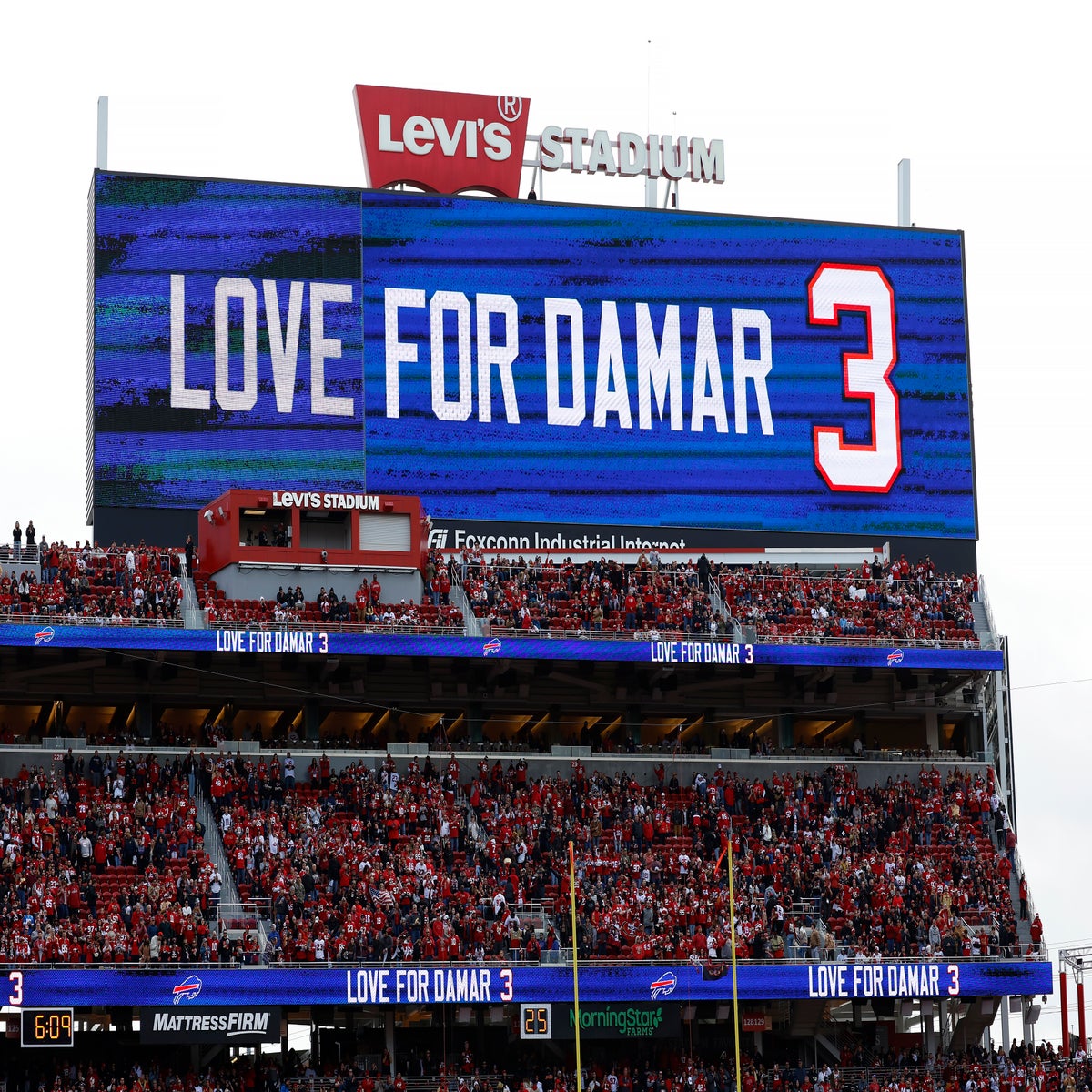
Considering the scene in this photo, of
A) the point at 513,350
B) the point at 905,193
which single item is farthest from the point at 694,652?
the point at 905,193

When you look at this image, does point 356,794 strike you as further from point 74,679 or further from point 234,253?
point 234,253

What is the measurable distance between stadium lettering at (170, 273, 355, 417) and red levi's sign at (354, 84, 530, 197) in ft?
10.4

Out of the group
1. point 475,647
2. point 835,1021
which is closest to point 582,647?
point 475,647

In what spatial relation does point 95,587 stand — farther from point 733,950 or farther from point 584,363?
point 733,950

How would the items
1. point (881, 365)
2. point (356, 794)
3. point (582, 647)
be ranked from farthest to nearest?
point (881, 365) < point (582, 647) < point (356, 794)

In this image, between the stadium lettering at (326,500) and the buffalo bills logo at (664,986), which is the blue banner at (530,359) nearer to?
the stadium lettering at (326,500)

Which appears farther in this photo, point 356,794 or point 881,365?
point 881,365

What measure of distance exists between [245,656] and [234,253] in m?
8.58

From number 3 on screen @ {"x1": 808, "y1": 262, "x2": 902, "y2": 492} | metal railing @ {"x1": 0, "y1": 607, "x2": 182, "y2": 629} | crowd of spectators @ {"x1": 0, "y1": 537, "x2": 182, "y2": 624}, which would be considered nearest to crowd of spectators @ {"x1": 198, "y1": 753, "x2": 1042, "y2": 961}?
metal railing @ {"x1": 0, "y1": 607, "x2": 182, "y2": 629}

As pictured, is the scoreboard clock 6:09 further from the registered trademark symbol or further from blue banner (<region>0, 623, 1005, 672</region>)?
the registered trademark symbol

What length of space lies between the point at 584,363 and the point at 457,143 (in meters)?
5.42

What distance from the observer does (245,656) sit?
149 ft

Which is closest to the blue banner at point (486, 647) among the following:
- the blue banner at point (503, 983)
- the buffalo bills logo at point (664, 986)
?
the blue banner at point (503, 983)

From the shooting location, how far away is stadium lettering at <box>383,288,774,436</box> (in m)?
49.7
